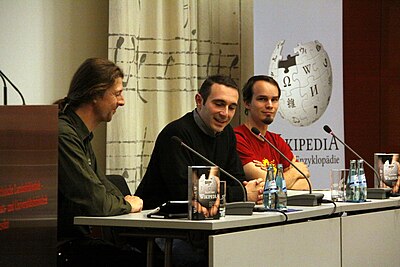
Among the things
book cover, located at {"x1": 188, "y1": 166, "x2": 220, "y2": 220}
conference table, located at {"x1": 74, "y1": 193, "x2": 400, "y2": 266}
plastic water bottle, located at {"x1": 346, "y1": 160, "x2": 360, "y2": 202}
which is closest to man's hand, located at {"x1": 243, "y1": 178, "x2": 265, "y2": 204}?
conference table, located at {"x1": 74, "y1": 193, "x2": 400, "y2": 266}

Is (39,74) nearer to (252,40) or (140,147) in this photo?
(140,147)

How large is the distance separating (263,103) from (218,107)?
2.34ft

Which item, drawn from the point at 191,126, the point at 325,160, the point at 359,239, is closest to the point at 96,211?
the point at 191,126

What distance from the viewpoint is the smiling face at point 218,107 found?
4047 mm

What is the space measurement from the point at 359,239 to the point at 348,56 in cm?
195

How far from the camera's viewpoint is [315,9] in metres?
5.30

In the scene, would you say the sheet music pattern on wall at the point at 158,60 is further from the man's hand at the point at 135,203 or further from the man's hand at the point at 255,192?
the man's hand at the point at 135,203

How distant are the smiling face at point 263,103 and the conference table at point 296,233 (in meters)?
0.84

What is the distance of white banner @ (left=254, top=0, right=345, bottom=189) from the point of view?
524 centimetres

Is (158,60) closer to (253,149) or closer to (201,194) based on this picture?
(253,149)

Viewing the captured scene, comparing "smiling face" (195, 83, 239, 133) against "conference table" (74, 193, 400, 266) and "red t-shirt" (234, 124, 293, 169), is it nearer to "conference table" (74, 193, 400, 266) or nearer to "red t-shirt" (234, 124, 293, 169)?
"red t-shirt" (234, 124, 293, 169)

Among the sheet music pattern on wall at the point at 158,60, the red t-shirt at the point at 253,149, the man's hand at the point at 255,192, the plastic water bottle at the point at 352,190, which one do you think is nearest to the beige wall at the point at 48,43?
the sheet music pattern on wall at the point at 158,60

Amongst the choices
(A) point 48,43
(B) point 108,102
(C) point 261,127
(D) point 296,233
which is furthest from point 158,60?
(D) point 296,233

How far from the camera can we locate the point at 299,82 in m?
5.24
